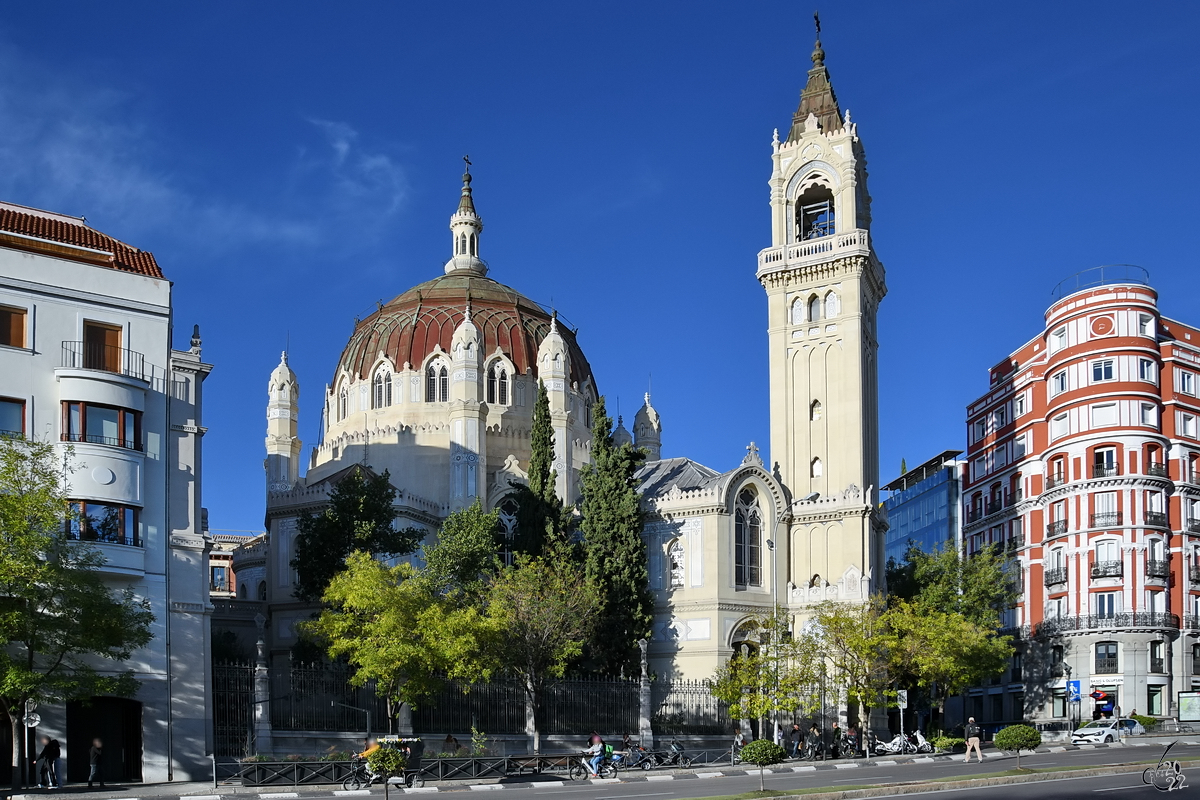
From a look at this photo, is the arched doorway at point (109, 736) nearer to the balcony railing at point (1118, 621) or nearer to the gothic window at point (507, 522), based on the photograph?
the gothic window at point (507, 522)

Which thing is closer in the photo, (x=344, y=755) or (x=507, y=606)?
(x=344, y=755)

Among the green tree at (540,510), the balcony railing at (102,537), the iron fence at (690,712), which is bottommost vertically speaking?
the iron fence at (690,712)

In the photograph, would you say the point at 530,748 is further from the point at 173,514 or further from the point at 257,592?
the point at 257,592

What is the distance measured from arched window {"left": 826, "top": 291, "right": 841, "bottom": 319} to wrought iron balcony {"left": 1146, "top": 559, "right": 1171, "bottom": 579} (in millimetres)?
18881

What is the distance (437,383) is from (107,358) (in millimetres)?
38857

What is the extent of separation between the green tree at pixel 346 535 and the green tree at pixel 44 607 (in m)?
20.8

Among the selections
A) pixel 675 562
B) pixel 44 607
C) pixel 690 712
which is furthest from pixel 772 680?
pixel 44 607

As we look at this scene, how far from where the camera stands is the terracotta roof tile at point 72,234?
41.5 metres

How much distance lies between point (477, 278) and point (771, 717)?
3791 cm

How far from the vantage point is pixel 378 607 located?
46688mm

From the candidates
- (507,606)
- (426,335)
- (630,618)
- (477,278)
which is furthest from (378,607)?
(477,278)

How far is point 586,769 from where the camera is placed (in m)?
41.7

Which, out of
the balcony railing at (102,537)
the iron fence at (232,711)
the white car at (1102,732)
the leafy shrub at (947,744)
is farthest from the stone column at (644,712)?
the balcony railing at (102,537)

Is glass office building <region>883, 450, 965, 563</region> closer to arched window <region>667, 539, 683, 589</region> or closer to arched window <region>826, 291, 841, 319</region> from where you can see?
arched window <region>826, 291, 841, 319</region>
